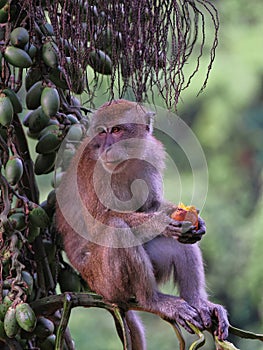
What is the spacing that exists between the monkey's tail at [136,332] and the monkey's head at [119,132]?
0.98ft

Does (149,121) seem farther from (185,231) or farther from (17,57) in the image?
(17,57)

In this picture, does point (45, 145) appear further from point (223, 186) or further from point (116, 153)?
point (223, 186)

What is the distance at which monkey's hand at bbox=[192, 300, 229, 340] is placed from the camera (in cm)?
117

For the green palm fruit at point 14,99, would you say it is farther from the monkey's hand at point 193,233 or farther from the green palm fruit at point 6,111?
the monkey's hand at point 193,233

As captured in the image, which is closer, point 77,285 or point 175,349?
point 77,285

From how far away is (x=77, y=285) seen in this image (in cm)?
142

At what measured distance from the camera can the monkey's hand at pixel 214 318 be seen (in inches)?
46.1

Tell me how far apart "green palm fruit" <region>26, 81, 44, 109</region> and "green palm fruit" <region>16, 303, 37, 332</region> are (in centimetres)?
35

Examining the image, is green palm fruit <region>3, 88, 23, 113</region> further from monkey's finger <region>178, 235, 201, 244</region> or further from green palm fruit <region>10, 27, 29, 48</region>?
monkey's finger <region>178, 235, 201, 244</region>

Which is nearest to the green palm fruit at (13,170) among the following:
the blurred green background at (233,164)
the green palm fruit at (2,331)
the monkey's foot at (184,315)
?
the green palm fruit at (2,331)

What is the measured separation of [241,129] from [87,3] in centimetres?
464

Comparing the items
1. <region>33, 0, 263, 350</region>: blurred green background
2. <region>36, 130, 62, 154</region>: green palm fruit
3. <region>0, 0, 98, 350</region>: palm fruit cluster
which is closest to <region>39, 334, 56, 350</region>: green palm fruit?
<region>0, 0, 98, 350</region>: palm fruit cluster

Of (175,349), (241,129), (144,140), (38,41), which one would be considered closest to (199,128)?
(241,129)

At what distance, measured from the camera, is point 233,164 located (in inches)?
221
